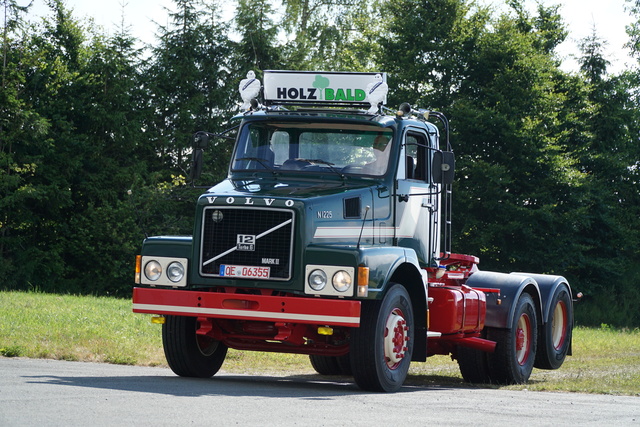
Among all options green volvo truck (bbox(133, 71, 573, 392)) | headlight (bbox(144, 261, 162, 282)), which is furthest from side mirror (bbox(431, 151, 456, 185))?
headlight (bbox(144, 261, 162, 282))

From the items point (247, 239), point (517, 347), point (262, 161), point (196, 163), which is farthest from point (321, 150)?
point (517, 347)

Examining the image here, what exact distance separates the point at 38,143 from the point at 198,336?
2847 cm

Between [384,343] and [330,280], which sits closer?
[330,280]

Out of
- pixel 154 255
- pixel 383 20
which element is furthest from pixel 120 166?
pixel 154 255

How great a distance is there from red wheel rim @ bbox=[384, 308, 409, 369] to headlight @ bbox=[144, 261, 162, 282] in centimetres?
246

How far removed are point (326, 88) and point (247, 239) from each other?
261 centimetres

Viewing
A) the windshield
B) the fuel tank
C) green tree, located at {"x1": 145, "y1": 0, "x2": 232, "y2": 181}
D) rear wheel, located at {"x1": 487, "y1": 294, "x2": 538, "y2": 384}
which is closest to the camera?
the windshield

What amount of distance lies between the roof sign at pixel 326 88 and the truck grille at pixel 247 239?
2.31 metres

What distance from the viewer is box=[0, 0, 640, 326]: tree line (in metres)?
38.9

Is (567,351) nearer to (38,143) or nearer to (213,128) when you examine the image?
(38,143)

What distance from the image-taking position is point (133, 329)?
1825 centimetres

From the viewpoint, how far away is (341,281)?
405 inches

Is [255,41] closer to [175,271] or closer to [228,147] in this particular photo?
[228,147]

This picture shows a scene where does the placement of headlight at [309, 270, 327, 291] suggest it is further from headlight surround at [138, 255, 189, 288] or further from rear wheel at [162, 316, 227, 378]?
rear wheel at [162, 316, 227, 378]
